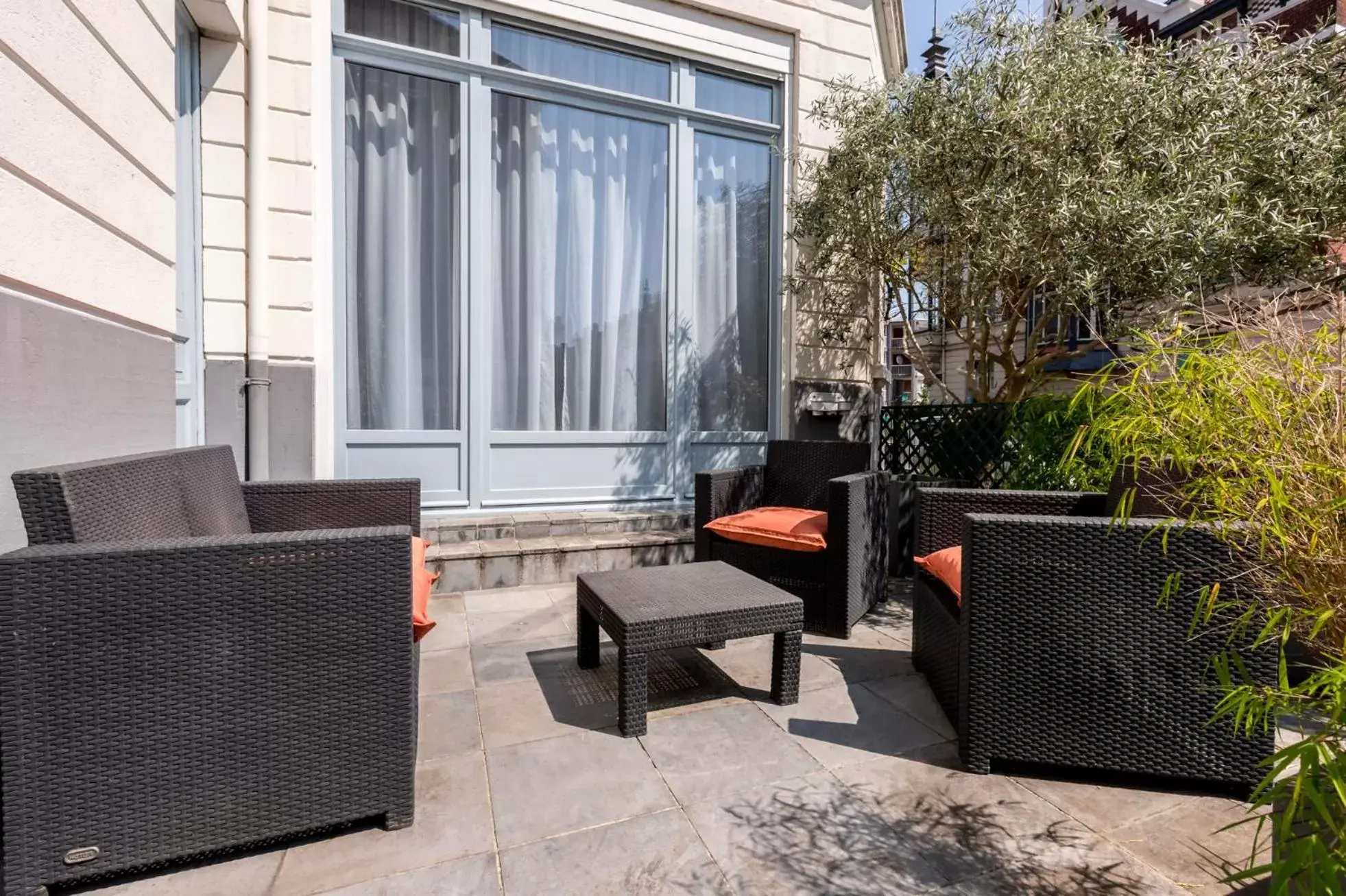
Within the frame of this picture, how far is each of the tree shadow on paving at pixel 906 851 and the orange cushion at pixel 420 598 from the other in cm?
95

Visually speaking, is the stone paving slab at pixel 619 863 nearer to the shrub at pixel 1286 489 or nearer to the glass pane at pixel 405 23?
the shrub at pixel 1286 489

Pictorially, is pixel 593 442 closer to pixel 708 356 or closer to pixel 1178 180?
pixel 708 356

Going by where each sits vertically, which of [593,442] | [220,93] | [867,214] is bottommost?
[593,442]

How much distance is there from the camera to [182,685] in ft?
4.39

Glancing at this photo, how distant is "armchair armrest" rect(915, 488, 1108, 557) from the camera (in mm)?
2387

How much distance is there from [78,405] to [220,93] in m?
2.26

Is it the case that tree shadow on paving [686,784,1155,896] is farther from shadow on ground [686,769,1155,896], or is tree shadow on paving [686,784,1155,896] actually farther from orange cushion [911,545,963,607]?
orange cushion [911,545,963,607]

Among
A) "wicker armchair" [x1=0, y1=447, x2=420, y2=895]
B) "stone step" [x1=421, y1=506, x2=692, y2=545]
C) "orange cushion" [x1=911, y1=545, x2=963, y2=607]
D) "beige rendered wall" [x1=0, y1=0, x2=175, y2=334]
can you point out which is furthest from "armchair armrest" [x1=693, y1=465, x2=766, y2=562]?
"beige rendered wall" [x1=0, y1=0, x2=175, y2=334]

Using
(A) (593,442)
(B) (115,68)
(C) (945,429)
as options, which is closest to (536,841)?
(B) (115,68)

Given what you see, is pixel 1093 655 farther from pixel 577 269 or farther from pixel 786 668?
pixel 577 269

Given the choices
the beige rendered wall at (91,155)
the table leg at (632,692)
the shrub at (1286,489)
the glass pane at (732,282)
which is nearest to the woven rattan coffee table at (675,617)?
the table leg at (632,692)

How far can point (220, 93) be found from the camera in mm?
3289

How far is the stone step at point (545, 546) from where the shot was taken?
3535 millimetres

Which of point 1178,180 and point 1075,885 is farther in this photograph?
point 1178,180
